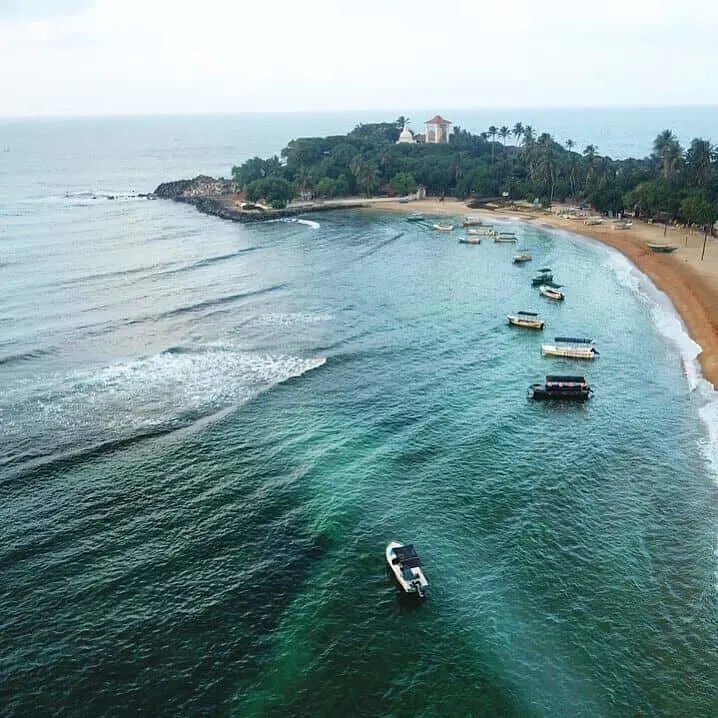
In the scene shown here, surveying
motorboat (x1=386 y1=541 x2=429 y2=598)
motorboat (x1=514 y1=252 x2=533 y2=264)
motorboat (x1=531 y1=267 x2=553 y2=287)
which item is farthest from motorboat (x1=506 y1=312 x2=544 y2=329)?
motorboat (x1=386 y1=541 x2=429 y2=598)

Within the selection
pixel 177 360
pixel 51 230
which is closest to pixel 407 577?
pixel 177 360

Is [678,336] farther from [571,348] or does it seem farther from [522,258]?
[522,258]

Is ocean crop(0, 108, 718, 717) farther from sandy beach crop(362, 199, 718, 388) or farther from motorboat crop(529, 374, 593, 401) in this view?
sandy beach crop(362, 199, 718, 388)

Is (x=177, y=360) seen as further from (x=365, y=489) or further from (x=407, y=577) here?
(x=407, y=577)

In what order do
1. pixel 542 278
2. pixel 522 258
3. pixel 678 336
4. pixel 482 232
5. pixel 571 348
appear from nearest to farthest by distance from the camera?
pixel 571 348
pixel 678 336
pixel 542 278
pixel 522 258
pixel 482 232

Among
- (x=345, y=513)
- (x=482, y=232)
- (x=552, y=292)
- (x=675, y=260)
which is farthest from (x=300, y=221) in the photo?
(x=345, y=513)
